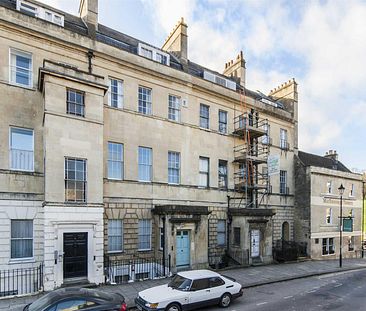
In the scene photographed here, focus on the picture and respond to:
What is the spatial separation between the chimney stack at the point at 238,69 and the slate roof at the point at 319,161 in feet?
35.6

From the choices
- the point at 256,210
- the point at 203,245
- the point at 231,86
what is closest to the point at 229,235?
the point at 256,210

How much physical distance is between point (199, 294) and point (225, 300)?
1435 millimetres

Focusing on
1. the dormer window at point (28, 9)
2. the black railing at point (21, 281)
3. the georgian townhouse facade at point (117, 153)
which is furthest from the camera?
the dormer window at point (28, 9)

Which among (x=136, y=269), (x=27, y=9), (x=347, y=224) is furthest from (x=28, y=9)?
(x=347, y=224)

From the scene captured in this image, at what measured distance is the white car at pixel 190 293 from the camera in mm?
11078

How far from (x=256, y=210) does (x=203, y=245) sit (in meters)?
5.29

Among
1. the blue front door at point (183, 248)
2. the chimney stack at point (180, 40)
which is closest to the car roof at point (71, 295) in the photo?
the blue front door at point (183, 248)

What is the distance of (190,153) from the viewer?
22.1m

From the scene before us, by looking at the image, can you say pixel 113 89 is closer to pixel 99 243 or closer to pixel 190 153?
pixel 190 153

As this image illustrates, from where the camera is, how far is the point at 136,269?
1784 cm

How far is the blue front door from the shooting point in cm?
1895

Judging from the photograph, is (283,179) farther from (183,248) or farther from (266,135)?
(183,248)

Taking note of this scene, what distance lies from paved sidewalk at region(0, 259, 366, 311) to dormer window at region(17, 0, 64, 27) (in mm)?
14943

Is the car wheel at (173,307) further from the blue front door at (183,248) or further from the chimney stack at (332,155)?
the chimney stack at (332,155)
